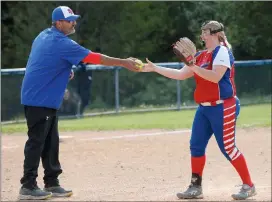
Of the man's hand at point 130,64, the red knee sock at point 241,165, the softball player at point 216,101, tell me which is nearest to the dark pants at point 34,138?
the man's hand at point 130,64

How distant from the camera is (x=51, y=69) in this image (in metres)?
8.21

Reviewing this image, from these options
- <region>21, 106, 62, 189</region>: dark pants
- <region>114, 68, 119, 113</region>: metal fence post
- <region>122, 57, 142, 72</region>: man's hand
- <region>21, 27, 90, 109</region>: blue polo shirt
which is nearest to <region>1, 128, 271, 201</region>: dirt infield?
<region>21, 106, 62, 189</region>: dark pants

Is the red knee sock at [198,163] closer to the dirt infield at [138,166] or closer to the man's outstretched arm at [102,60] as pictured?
the dirt infield at [138,166]

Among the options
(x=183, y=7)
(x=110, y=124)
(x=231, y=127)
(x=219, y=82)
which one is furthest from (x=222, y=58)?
(x=183, y=7)

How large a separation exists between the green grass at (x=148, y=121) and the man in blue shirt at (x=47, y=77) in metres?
8.44

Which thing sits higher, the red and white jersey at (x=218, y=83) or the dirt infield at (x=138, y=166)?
the red and white jersey at (x=218, y=83)

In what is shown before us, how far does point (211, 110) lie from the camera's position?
8.21m

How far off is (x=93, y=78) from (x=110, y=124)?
4067 millimetres

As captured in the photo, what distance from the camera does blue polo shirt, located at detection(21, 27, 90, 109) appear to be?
26.8 feet

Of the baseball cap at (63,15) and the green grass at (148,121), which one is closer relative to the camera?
the baseball cap at (63,15)

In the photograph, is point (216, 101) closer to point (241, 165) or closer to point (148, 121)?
point (241, 165)

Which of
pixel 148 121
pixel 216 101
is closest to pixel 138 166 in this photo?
pixel 216 101

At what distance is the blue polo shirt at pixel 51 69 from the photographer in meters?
8.16

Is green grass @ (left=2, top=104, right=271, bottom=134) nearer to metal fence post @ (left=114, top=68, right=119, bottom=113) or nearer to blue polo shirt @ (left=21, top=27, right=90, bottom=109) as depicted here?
metal fence post @ (left=114, top=68, right=119, bottom=113)
